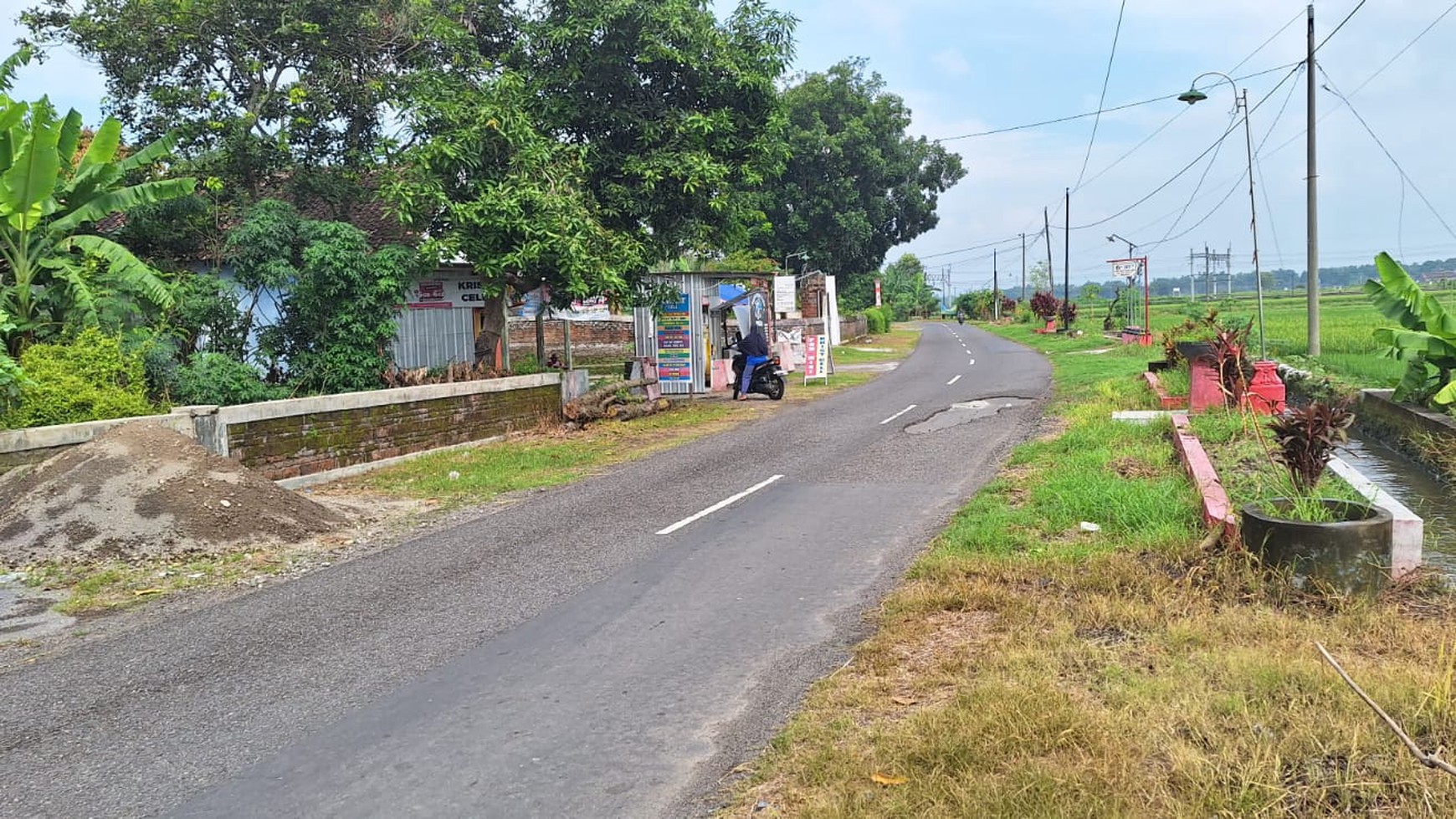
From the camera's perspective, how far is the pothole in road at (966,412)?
15.5 meters

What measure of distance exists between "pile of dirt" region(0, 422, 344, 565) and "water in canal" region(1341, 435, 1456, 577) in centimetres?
931

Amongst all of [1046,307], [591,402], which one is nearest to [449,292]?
[591,402]

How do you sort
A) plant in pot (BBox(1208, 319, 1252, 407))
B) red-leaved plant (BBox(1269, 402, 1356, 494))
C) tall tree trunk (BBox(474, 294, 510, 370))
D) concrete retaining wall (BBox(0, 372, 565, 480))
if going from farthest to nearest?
tall tree trunk (BBox(474, 294, 510, 370)) → concrete retaining wall (BBox(0, 372, 565, 480)) → plant in pot (BBox(1208, 319, 1252, 407)) → red-leaved plant (BBox(1269, 402, 1356, 494))

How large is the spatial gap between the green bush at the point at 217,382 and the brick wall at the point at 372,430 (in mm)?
784

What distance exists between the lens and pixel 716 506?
981 cm

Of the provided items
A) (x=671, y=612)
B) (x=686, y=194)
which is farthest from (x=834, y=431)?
(x=671, y=612)

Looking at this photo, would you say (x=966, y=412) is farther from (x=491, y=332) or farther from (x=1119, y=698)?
(x=1119, y=698)

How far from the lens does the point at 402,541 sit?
8.88 meters

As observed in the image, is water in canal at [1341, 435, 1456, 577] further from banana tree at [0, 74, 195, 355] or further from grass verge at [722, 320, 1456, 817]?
banana tree at [0, 74, 195, 355]

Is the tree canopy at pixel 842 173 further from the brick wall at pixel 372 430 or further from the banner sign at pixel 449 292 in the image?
the brick wall at pixel 372 430

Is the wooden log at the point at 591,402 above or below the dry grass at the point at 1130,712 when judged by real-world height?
above

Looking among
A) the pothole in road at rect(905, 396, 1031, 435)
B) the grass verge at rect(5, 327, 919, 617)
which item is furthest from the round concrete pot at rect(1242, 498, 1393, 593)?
the pothole in road at rect(905, 396, 1031, 435)

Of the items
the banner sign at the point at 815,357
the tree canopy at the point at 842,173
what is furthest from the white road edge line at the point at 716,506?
the tree canopy at the point at 842,173

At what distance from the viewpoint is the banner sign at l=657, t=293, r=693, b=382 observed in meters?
22.3
